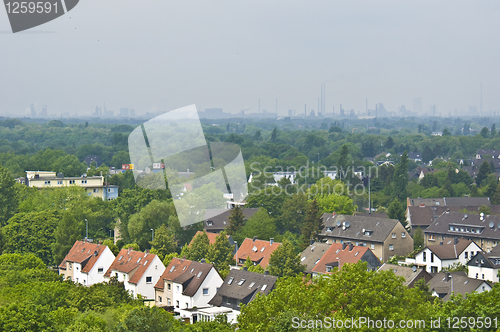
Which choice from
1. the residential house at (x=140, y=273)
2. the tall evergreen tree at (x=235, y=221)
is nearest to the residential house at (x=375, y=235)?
the tall evergreen tree at (x=235, y=221)

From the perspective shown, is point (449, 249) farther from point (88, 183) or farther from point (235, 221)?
point (88, 183)

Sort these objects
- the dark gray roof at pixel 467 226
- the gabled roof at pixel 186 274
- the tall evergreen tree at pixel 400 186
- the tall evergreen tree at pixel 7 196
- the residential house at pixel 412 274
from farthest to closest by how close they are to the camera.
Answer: the tall evergreen tree at pixel 400 186, the tall evergreen tree at pixel 7 196, the dark gray roof at pixel 467 226, the residential house at pixel 412 274, the gabled roof at pixel 186 274

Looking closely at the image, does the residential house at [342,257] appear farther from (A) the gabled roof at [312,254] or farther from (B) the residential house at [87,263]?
(B) the residential house at [87,263]

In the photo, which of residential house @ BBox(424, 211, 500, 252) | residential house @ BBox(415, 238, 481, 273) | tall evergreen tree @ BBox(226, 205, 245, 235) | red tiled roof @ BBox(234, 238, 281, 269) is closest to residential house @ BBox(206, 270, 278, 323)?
red tiled roof @ BBox(234, 238, 281, 269)

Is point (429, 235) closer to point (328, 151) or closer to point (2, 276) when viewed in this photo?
point (2, 276)

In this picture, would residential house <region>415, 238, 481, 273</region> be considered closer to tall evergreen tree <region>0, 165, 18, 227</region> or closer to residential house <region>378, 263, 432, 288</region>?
residential house <region>378, 263, 432, 288</region>

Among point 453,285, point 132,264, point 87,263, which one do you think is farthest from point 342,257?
point 87,263
